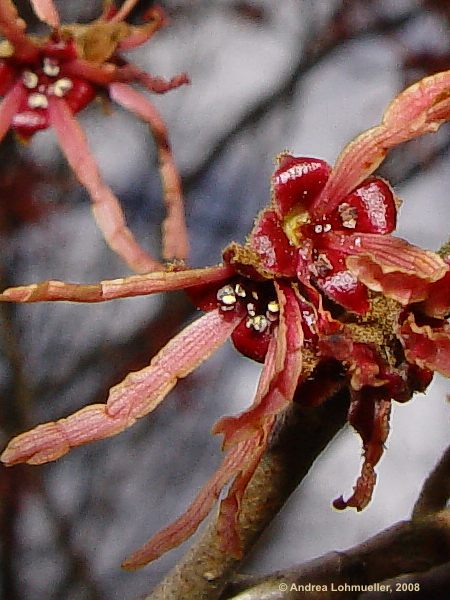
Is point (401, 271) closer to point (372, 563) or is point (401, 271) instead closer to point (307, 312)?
point (307, 312)

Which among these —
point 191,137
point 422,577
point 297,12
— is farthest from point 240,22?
point 422,577

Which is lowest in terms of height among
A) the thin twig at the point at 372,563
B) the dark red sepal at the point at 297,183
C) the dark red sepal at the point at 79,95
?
the thin twig at the point at 372,563

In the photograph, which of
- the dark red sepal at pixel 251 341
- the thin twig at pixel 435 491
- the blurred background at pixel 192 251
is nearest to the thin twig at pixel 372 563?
the thin twig at pixel 435 491

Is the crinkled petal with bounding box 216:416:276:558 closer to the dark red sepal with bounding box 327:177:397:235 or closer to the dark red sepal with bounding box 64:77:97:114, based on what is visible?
the dark red sepal with bounding box 327:177:397:235

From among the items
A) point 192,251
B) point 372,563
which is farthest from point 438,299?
point 192,251

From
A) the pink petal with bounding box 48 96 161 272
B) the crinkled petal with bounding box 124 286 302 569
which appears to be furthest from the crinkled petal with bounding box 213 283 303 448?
the pink petal with bounding box 48 96 161 272

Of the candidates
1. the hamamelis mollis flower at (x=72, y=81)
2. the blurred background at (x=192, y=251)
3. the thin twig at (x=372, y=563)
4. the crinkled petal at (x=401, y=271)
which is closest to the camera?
the crinkled petal at (x=401, y=271)

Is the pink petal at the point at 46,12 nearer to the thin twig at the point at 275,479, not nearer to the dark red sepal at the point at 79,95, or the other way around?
the dark red sepal at the point at 79,95
